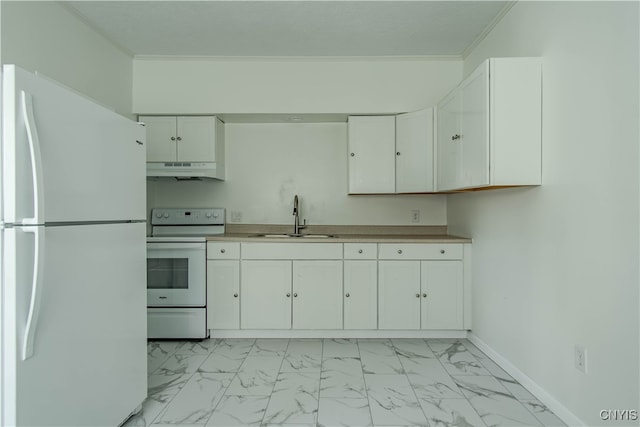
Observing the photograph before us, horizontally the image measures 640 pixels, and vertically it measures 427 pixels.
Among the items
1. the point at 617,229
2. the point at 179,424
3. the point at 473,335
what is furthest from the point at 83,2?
the point at 473,335

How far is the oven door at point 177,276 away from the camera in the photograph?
10.2 ft

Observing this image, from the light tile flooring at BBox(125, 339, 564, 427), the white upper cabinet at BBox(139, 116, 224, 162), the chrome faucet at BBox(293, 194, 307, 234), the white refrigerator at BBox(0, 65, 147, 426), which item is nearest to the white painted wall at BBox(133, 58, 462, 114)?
the white upper cabinet at BBox(139, 116, 224, 162)

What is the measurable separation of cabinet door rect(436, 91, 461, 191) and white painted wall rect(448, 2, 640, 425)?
1.28 ft

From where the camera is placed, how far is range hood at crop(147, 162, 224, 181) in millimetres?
3291

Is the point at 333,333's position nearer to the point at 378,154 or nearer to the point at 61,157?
the point at 378,154

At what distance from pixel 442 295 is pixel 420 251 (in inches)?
15.9

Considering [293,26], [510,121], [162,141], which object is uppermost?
[293,26]

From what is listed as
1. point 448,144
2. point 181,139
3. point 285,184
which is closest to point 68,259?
point 181,139

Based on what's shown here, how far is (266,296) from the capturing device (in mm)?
3096

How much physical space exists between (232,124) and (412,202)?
1933 mm

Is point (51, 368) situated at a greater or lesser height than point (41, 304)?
lesser

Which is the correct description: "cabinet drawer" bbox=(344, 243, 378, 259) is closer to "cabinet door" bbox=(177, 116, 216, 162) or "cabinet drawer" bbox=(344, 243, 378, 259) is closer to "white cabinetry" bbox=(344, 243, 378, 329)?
"white cabinetry" bbox=(344, 243, 378, 329)

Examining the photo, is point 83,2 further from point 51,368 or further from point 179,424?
point 179,424

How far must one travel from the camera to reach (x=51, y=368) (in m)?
1.35
